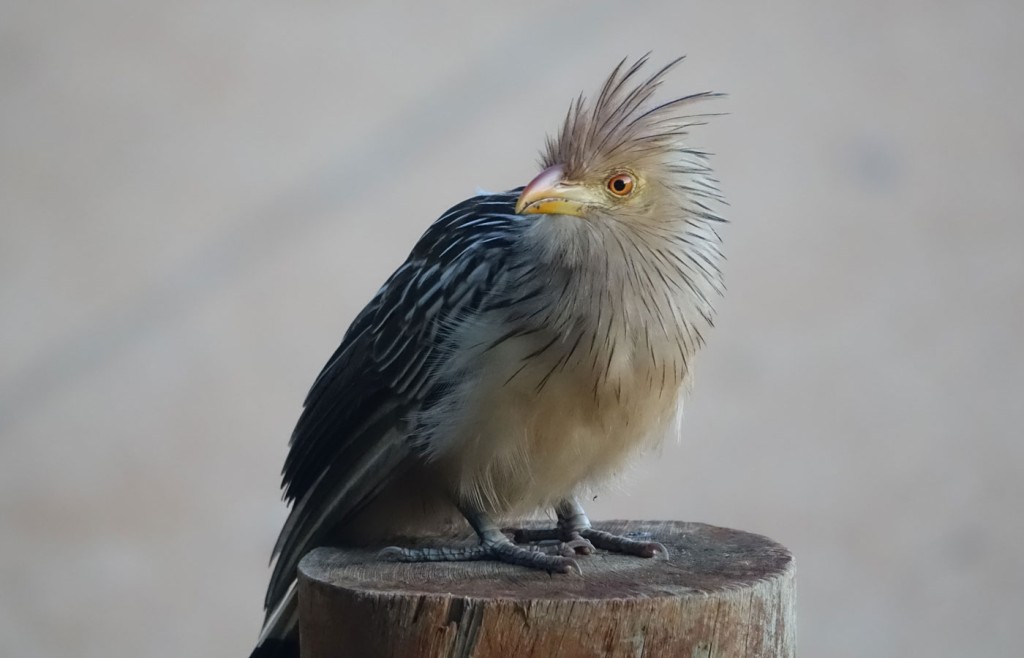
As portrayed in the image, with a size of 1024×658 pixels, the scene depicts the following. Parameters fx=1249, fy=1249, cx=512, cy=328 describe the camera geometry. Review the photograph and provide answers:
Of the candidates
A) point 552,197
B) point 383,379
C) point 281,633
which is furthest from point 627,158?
point 281,633

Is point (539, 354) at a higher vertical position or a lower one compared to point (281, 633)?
higher

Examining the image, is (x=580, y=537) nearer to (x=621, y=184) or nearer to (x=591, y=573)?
(x=591, y=573)

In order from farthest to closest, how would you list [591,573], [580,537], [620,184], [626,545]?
[580,537] → [626,545] → [620,184] → [591,573]

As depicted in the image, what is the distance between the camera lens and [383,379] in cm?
272

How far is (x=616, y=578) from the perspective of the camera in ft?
7.92

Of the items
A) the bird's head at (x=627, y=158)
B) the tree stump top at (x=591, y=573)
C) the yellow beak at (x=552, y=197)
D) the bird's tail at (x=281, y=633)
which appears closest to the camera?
the tree stump top at (x=591, y=573)

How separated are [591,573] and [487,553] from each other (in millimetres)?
261

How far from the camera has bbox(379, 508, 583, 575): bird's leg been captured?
2475mm

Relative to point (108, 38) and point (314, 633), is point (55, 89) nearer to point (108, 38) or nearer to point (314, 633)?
point (108, 38)

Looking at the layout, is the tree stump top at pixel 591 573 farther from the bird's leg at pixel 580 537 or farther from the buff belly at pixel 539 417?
the buff belly at pixel 539 417

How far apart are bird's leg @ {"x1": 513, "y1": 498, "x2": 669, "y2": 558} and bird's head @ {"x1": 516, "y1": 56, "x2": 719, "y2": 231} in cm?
69

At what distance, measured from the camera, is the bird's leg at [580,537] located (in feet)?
8.71

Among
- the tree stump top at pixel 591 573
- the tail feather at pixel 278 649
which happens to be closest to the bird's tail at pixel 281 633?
the tail feather at pixel 278 649

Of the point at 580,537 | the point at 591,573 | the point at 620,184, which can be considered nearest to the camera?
the point at 591,573
